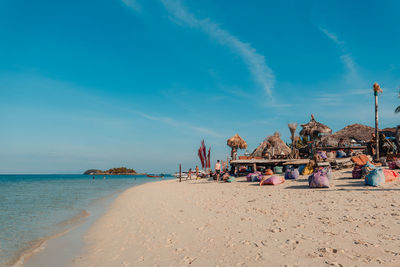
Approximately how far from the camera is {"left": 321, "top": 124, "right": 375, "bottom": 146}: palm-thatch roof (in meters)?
30.9

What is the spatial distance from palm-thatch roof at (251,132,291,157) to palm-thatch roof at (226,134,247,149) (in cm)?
185

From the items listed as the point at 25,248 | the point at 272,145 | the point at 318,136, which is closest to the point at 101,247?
the point at 25,248

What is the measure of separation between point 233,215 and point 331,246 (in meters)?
3.53

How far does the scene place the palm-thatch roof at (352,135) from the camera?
30.9 m

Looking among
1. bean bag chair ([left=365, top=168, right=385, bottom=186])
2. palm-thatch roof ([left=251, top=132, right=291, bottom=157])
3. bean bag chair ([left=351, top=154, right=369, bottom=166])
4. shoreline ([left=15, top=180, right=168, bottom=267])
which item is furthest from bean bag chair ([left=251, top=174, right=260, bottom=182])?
palm-thatch roof ([left=251, top=132, right=291, bottom=157])

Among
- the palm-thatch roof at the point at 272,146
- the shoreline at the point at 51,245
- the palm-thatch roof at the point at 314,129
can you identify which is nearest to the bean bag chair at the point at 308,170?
the palm-thatch roof at the point at 314,129

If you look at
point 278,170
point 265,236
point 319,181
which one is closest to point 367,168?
point 319,181

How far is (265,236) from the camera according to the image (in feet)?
18.1

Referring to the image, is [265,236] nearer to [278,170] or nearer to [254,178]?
[254,178]

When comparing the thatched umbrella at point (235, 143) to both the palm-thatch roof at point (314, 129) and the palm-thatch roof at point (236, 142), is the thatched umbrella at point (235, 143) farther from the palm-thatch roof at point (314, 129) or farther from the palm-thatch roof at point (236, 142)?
the palm-thatch roof at point (314, 129)

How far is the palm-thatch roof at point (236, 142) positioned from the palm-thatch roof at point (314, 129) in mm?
9515

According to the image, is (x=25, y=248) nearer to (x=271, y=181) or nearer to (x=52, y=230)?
(x=52, y=230)

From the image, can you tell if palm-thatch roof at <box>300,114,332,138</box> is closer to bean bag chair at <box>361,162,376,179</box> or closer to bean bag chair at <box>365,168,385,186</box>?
bean bag chair at <box>361,162,376,179</box>

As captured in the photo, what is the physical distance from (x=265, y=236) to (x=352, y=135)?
1227 inches
